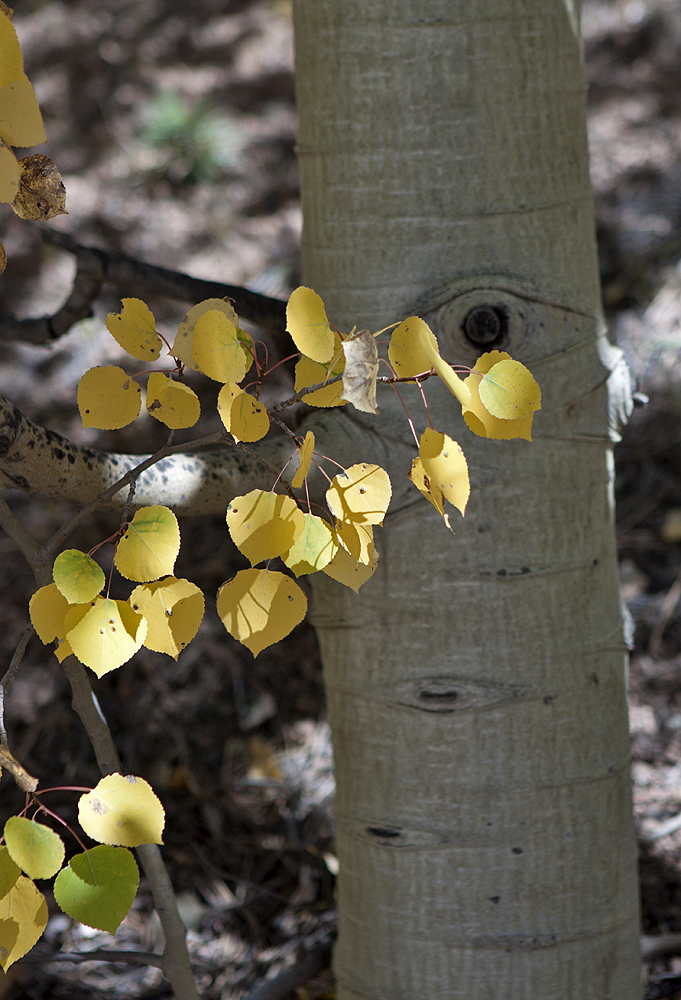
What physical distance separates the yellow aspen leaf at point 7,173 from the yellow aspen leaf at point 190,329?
0.12 meters

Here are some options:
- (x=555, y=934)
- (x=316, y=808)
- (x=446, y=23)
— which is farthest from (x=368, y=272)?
(x=316, y=808)

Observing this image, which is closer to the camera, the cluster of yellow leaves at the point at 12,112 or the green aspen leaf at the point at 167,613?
the cluster of yellow leaves at the point at 12,112

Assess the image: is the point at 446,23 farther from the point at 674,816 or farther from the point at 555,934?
the point at 674,816

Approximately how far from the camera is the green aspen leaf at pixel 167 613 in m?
0.51

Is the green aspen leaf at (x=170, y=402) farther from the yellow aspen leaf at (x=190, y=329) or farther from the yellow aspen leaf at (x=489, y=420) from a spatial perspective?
the yellow aspen leaf at (x=489, y=420)

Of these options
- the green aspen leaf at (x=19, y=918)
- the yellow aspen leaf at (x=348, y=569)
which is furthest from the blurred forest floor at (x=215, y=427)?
the yellow aspen leaf at (x=348, y=569)

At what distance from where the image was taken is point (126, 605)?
1.64 ft

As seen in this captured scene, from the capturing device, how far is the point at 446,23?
2.34 ft

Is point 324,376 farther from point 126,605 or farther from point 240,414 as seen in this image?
point 126,605

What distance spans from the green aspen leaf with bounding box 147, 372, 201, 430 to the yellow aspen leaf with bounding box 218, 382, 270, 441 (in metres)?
0.07

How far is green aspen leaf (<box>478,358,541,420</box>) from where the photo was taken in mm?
459

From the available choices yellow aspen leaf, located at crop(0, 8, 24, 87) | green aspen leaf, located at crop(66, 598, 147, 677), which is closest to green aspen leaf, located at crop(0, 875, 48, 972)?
green aspen leaf, located at crop(66, 598, 147, 677)

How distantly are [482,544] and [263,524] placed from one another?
0.36 meters

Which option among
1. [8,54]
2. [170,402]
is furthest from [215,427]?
[8,54]
